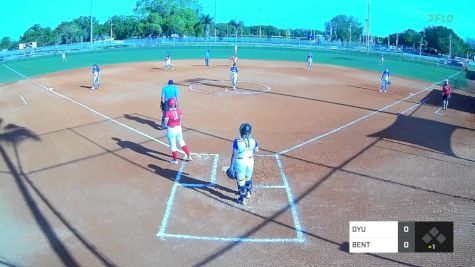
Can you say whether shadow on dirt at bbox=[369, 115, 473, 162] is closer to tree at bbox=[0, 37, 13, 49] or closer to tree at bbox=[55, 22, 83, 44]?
tree at bbox=[55, 22, 83, 44]

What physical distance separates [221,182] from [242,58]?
133 ft

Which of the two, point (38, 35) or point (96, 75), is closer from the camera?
point (96, 75)

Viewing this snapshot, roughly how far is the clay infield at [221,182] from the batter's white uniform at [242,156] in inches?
33.3

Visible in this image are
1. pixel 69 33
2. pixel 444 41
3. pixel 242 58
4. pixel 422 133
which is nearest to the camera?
pixel 422 133

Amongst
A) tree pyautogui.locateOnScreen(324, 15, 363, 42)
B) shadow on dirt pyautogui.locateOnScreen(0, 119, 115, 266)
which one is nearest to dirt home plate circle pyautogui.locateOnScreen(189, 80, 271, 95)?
shadow on dirt pyautogui.locateOnScreen(0, 119, 115, 266)

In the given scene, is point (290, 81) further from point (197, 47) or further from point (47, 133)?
point (197, 47)

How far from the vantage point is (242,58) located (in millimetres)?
49031

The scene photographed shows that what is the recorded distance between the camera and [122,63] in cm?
4116

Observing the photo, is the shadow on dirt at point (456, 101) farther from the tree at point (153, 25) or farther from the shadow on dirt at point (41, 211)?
the tree at point (153, 25)

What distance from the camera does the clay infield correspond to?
704 cm

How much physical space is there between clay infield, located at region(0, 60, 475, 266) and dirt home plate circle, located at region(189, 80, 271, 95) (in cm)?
301

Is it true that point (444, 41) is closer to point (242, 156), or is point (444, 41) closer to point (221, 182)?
point (221, 182)

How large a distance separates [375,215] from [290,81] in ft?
70.0

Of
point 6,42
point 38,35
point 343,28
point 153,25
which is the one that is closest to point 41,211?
point 153,25
